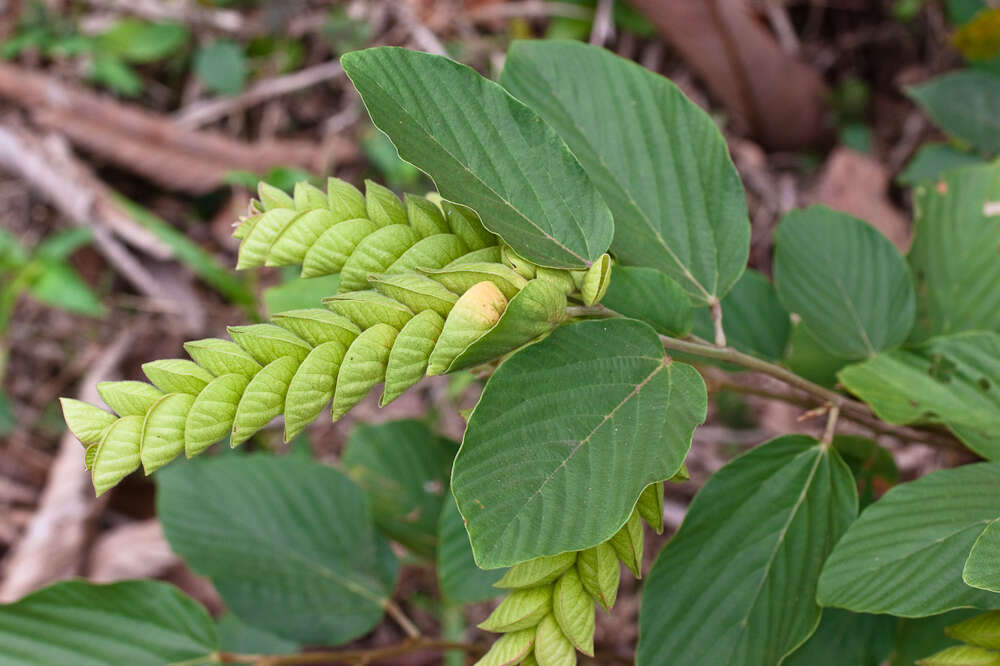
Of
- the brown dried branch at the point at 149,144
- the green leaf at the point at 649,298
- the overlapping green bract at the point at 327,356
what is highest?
the overlapping green bract at the point at 327,356

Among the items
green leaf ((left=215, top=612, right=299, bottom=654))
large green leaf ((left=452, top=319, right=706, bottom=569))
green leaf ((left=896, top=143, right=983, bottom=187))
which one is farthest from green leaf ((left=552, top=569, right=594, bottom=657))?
green leaf ((left=896, top=143, right=983, bottom=187))

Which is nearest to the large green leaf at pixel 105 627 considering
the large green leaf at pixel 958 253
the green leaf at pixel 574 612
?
the green leaf at pixel 574 612

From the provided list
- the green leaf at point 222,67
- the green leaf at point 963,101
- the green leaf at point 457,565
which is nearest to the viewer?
the green leaf at point 457,565

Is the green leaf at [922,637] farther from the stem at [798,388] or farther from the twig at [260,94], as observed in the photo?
the twig at [260,94]

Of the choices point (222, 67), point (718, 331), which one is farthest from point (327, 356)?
point (222, 67)

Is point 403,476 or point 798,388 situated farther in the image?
point 403,476

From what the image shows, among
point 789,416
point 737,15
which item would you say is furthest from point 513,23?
point 789,416

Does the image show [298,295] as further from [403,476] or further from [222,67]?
[222,67]

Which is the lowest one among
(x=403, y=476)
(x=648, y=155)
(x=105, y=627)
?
(x=403, y=476)
